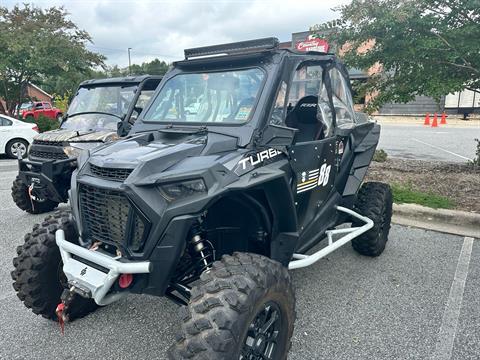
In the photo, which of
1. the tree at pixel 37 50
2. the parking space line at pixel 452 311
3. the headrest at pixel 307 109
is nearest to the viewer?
the parking space line at pixel 452 311

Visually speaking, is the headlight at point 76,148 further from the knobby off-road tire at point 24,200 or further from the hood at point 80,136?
the knobby off-road tire at point 24,200

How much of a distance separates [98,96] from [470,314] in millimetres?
6079

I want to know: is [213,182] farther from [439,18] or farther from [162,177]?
[439,18]

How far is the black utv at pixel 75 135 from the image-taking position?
5.39 meters

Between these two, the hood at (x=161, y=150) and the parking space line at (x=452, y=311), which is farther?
the parking space line at (x=452, y=311)

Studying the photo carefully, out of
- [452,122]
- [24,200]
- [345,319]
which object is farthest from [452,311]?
[452,122]

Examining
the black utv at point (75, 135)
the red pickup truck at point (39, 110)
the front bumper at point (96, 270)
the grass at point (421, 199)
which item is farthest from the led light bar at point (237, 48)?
the red pickup truck at point (39, 110)

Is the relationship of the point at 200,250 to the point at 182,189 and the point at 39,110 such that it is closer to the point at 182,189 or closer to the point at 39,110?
the point at 182,189

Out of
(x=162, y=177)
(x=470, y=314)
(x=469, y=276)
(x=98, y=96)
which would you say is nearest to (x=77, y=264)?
(x=162, y=177)

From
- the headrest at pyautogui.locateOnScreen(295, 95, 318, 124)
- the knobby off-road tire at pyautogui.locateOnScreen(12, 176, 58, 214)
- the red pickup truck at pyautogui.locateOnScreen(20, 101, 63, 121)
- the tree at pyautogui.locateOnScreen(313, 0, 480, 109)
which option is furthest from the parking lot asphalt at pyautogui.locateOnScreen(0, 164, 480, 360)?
the red pickup truck at pyautogui.locateOnScreen(20, 101, 63, 121)

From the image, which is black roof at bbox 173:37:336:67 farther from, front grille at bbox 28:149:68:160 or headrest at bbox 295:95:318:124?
front grille at bbox 28:149:68:160

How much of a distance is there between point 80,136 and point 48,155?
1.80 ft

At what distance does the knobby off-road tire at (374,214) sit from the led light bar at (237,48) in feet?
7.22

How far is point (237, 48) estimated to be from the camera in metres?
3.32
